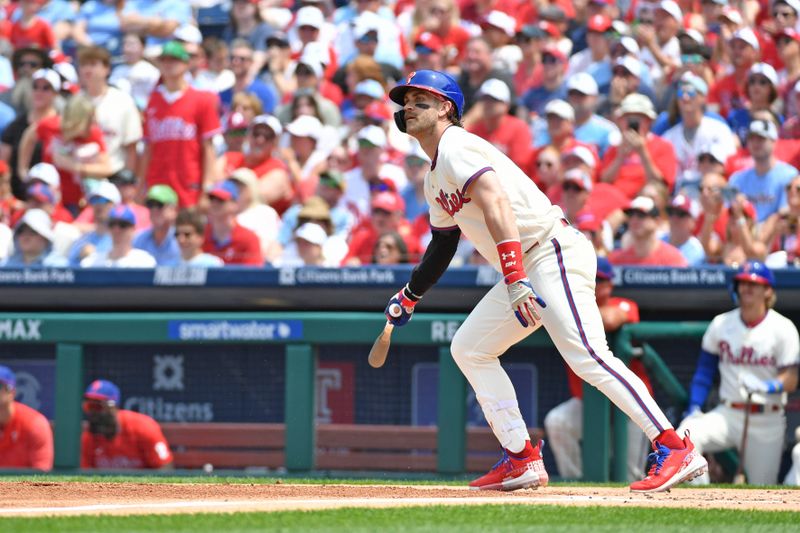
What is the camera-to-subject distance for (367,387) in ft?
29.1

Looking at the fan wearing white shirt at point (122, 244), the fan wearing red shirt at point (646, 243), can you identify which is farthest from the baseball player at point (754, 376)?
the fan wearing white shirt at point (122, 244)

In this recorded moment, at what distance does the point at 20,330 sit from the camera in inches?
356

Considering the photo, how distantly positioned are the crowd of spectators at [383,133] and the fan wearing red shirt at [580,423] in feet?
2.04

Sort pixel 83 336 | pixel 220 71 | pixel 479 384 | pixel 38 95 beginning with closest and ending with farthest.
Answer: pixel 479 384, pixel 83 336, pixel 38 95, pixel 220 71

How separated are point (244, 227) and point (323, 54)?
3246mm

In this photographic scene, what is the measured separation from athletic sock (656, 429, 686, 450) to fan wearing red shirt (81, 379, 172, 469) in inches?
150

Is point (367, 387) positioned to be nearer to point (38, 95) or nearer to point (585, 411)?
point (585, 411)

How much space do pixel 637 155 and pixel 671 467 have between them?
4761mm

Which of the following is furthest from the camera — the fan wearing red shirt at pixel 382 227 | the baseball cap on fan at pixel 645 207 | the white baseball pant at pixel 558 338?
the fan wearing red shirt at pixel 382 227

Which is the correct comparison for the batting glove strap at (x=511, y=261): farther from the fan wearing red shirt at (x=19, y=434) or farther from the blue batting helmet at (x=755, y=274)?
the fan wearing red shirt at (x=19, y=434)

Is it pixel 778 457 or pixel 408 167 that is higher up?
pixel 408 167

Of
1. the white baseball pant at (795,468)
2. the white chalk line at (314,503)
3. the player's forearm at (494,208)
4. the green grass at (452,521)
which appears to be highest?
the player's forearm at (494,208)

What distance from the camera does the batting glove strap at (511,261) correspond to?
5.70 m

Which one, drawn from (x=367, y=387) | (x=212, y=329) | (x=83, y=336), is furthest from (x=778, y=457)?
(x=83, y=336)
